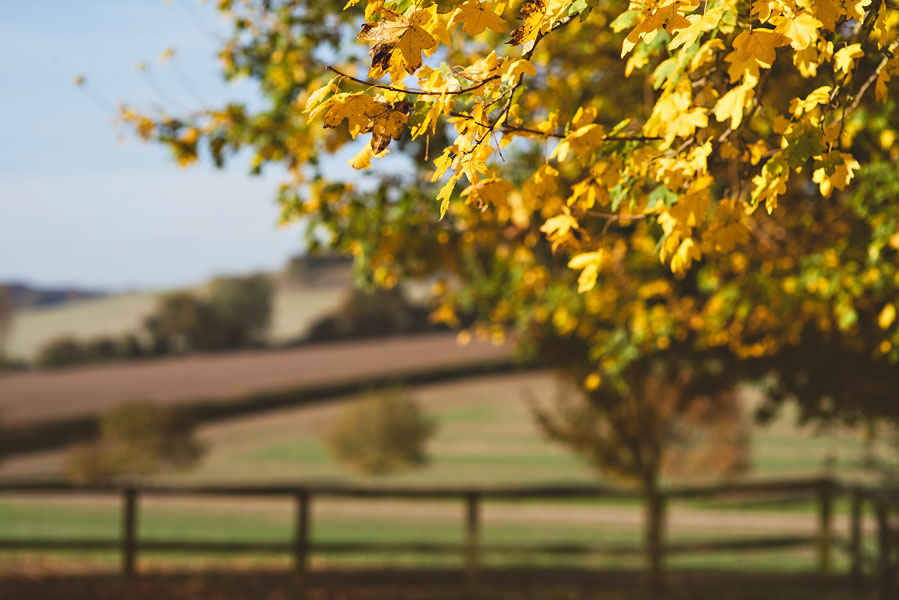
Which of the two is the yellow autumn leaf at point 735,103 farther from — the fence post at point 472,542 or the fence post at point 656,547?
the fence post at point 656,547

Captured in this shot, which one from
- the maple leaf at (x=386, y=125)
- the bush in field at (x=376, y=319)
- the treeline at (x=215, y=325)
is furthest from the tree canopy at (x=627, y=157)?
the bush in field at (x=376, y=319)

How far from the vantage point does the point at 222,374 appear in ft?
132

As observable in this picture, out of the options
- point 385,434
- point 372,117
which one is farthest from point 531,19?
point 385,434

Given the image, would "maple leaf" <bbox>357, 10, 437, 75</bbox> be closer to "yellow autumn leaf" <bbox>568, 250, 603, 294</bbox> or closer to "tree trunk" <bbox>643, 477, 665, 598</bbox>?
"yellow autumn leaf" <bbox>568, 250, 603, 294</bbox>

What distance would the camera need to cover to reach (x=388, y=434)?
74.1ft

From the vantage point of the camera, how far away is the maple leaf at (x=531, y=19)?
2.36m

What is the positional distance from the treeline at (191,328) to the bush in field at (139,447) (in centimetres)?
1883

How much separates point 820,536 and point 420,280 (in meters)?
6.06

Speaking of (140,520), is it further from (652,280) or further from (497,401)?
(497,401)

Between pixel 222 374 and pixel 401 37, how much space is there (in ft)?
130

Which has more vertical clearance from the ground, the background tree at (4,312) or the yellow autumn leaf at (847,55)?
the background tree at (4,312)

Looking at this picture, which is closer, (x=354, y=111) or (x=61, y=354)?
(x=354, y=111)

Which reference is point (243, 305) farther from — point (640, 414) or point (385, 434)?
point (640, 414)

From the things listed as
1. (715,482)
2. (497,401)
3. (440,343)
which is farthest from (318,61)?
(440,343)
